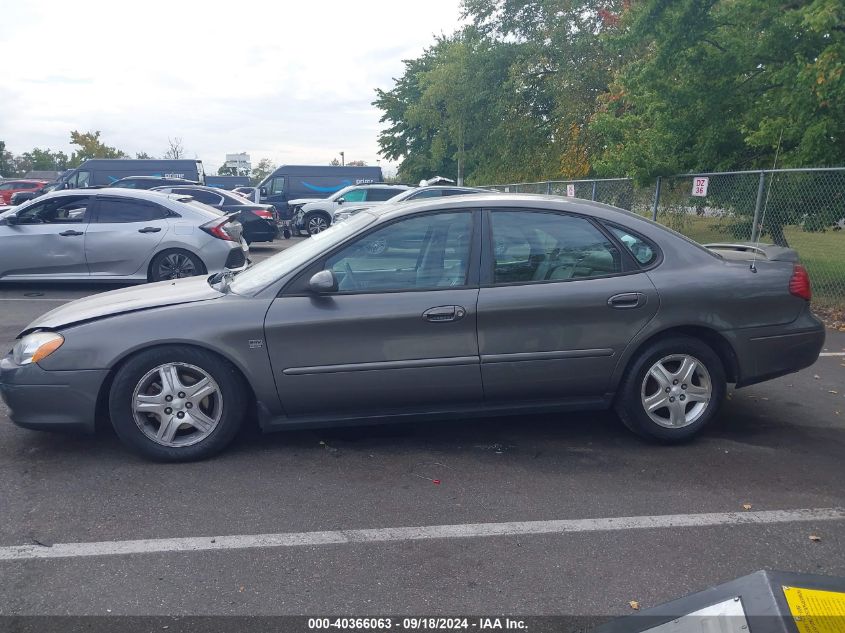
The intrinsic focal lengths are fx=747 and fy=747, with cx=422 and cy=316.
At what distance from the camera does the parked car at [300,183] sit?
28781 mm

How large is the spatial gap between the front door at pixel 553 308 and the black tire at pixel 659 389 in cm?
15

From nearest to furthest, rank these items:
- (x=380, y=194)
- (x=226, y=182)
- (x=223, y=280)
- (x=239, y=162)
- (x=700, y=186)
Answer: (x=223, y=280), (x=700, y=186), (x=380, y=194), (x=226, y=182), (x=239, y=162)

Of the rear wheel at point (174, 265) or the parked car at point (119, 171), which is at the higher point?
the parked car at point (119, 171)

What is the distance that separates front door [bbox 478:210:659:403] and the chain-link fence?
19.2ft

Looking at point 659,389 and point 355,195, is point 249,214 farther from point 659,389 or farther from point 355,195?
point 659,389

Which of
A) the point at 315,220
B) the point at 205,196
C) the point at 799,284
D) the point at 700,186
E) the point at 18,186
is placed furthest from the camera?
the point at 18,186

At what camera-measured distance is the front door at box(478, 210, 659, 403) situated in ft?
14.8

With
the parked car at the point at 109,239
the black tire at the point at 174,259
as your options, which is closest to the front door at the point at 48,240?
the parked car at the point at 109,239

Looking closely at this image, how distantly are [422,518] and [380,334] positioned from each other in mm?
1142

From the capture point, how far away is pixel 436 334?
14.5 feet

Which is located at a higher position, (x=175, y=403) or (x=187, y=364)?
(x=187, y=364)

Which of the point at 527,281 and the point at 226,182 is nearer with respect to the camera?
the point at 527,281

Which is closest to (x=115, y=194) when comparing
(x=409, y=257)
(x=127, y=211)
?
(x=127, y=211)

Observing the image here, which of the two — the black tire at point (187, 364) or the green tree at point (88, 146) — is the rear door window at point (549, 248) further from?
the green tree at point (88, 146)
